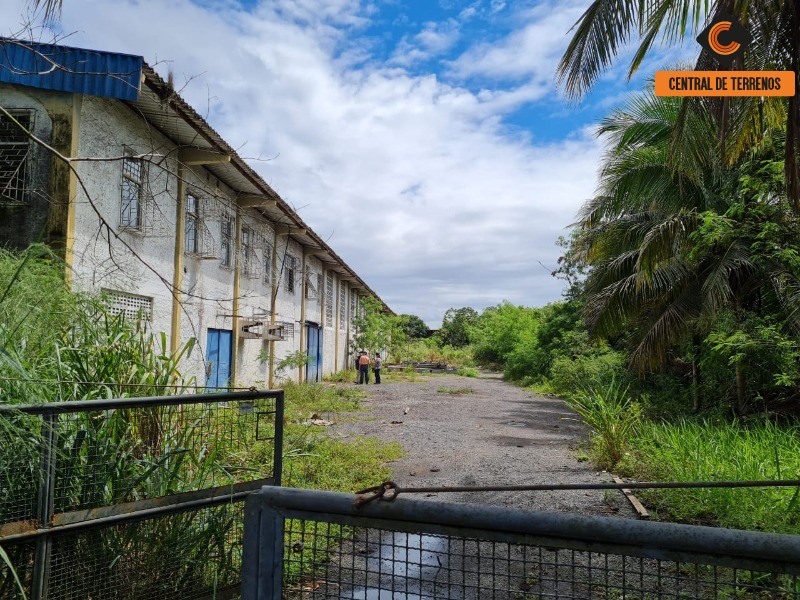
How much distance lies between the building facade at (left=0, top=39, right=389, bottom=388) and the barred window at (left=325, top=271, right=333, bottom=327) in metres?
9.20

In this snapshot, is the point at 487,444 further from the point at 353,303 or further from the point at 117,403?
the point at 353,303

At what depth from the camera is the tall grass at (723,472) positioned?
16.7ft

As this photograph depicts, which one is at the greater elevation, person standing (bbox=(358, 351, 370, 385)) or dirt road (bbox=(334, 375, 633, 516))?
person standing (bbox=(358, 351, 370, 385))

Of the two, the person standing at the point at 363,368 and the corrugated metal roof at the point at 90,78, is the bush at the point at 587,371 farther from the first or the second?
the corrugated metal roof at the point at 90,78

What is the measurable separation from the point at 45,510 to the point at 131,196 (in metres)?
5.47

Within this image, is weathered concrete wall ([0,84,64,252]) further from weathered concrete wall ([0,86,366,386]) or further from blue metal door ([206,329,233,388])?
blue metal door ([206,329,233,388])

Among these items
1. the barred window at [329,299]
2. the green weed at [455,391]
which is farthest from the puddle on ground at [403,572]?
the barred window at [329,299]

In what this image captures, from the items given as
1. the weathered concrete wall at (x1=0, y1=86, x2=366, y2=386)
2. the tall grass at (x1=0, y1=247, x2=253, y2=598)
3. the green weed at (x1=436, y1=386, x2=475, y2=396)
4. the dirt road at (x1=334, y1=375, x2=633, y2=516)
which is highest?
the weathered concrete wall at (x1=0, y1=86, x2=366, y2=386)

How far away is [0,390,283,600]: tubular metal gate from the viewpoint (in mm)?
2598

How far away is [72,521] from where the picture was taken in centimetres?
267

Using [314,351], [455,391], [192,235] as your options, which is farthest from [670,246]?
[314,351]

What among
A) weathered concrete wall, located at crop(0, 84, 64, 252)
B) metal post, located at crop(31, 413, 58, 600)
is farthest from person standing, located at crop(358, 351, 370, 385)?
metal post, located at crop(31, 413, 58, 600)

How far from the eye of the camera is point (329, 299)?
26312mm

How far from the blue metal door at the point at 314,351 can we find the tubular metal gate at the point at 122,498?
61.0 ft
